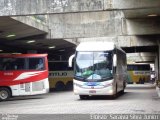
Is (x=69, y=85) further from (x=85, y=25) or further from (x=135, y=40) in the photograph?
(x=85, y=25)

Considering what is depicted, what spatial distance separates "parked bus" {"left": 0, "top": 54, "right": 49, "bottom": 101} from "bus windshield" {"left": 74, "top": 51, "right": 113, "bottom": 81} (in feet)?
12.5

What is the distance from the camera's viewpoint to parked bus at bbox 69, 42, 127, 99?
24.0 meters

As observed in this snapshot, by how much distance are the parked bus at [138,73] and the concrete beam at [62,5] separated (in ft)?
140

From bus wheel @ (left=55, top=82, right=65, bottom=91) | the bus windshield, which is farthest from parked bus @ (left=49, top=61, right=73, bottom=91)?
the bus windshield

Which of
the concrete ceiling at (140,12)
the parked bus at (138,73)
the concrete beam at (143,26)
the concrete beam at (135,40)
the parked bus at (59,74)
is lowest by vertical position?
the parked bus at (138,73)

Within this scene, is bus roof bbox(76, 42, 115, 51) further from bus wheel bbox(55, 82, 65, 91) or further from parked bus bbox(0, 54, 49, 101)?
bus wheel bbox(55, 82, 65, 91)

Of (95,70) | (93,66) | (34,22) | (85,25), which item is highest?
(34,22)

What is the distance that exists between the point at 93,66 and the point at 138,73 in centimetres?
4037

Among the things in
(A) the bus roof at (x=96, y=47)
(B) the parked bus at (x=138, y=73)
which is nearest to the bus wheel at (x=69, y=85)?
(A) the bus roof at (x=96, y=47)

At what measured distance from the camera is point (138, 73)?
63969 mm

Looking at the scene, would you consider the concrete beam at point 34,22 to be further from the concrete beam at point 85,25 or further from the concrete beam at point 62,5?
the concrete beam at point 62,5

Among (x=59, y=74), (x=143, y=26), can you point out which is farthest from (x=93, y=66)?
(x=59, y=74)

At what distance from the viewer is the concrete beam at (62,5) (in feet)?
66.0

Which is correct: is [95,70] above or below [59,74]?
above
